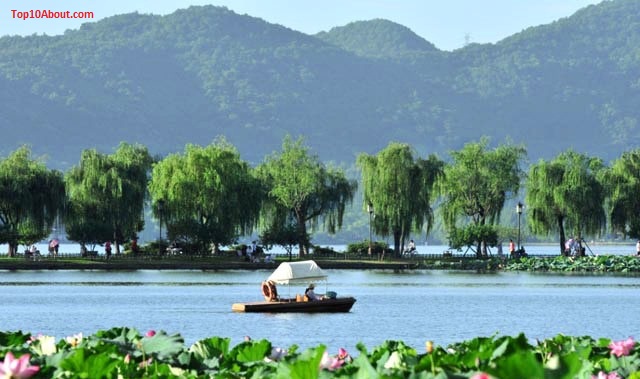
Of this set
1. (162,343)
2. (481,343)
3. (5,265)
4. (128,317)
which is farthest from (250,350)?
(5,265)

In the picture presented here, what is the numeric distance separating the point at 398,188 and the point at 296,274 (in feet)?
109

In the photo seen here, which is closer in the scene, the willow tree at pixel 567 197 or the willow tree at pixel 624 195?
the willow tree at pixel 567 197

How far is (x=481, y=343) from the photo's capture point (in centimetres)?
1216

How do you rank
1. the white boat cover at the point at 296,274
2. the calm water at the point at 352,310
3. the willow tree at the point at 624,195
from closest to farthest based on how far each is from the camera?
the calm water at the point at 352,310, the white boat cover at the point at 296,274, the willow tree at the point at 624,195

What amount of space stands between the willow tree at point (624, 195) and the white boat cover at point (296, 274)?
37.9 metres

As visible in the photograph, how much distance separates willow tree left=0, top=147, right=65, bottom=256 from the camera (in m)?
75.5

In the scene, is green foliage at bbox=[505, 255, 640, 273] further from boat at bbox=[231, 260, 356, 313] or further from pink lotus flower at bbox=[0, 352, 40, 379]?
pink lotus flower at bbox=[0, 352, 40, 379]

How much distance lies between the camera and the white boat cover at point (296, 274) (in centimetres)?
4862

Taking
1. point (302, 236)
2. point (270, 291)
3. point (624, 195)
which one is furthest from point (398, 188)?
point (270, 291)

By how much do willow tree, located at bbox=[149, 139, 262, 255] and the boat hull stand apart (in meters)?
32.2

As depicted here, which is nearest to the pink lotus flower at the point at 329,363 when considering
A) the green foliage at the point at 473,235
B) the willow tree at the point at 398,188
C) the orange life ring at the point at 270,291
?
the orange life ring at the point at 270,291

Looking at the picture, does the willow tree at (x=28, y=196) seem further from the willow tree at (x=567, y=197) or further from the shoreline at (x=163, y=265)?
the willow tree at (x=567, y=197)

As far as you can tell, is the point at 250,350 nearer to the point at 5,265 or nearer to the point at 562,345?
the point at 562,345

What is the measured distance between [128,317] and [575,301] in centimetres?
1852
